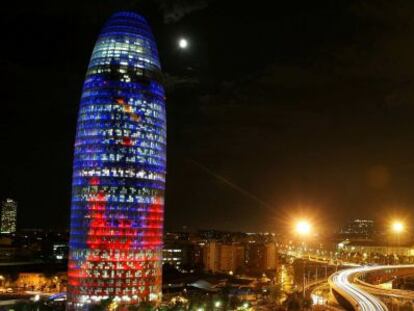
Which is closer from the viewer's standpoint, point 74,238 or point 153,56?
point 74,238

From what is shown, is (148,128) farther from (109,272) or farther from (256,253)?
(256,253)

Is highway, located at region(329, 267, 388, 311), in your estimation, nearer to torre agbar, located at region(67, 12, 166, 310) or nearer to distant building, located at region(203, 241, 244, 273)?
torre agbar, located at region(67, 12, 166, 310)

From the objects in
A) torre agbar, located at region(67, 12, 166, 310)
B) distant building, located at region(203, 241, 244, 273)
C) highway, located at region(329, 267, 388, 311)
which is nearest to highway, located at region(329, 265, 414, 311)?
highway, located at region(329, 267, 388, 311)

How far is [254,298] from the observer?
95000 mm

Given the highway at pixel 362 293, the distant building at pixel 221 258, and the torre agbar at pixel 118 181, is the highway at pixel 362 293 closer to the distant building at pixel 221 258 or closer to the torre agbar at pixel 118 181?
the torre agbar at pixel 118 181

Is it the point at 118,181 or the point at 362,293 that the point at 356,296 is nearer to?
the point at 362,293

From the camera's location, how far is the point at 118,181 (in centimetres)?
7825

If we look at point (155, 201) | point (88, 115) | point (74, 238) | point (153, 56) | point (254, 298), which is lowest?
point (254, 298)

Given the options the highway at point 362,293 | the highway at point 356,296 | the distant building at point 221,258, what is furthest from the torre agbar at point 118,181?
the distant building at point 221,258

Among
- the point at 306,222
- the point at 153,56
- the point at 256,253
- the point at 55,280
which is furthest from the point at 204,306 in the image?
the point at 256,253

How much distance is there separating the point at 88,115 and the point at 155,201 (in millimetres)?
16248

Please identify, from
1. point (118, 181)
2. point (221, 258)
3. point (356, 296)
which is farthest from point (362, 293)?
point (221, 258)

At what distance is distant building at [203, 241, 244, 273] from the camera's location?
164 metres

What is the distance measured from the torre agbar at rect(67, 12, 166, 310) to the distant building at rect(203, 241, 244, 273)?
83.2m
